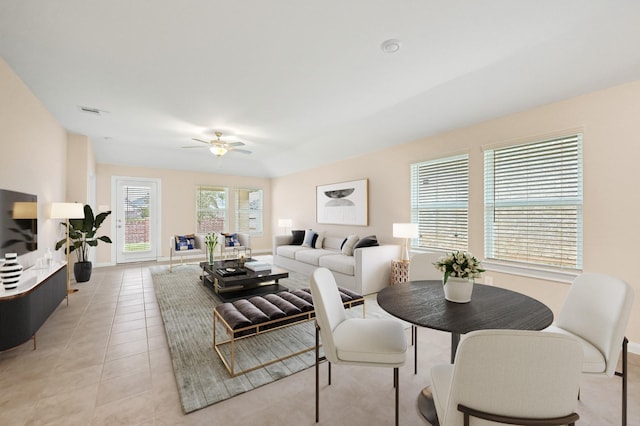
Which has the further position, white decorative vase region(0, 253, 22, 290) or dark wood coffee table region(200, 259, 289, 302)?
dark wood coffee table region(200, 259, 289, 302)

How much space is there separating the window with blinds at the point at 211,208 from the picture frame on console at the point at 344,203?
10.4 ft

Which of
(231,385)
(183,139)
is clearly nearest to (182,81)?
(183,139)

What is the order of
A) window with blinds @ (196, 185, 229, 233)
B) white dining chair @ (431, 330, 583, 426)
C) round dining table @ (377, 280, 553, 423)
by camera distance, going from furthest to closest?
window with blinds @ (196, 185, 229, 233) < round dining table @ (377, 280, 553, 423) < white dining chair @ (431, 330, 583, 426)

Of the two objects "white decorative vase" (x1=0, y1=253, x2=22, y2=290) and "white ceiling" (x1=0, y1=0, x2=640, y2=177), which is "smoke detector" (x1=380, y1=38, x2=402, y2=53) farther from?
"white decorative vase" (x1=0, y1=253, x2=22, y2=290)

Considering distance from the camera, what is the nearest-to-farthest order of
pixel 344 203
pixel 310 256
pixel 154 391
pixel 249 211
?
pixel 154 391 < pixel 310 256 < pixel 344 203 < pixel 249 211

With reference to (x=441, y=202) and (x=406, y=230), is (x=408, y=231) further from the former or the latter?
(x=441, y=202)

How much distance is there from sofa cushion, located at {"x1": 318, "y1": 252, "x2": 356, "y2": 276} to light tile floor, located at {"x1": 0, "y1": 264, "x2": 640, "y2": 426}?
166 cm

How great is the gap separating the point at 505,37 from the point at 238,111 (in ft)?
10.3

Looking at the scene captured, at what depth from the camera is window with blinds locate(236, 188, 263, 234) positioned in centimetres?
854

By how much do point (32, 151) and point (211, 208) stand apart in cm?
472

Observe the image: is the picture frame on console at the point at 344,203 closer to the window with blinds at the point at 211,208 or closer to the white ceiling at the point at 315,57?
the white ceiling at the point at 315,57

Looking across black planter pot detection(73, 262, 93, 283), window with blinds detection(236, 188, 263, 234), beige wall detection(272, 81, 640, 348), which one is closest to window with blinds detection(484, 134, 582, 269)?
beige wall detection(272, 81, 640, 348)

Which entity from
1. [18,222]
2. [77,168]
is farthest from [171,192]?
[18,222]

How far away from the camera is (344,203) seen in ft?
19.8
